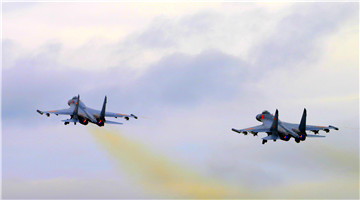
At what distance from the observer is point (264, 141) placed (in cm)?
10056

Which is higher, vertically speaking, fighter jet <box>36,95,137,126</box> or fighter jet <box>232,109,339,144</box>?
fighter jet <box>36,95,137,126</box>

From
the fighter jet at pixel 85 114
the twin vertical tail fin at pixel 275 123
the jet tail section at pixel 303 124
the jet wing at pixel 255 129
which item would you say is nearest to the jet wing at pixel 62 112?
the fighter jet at pixel 85 114

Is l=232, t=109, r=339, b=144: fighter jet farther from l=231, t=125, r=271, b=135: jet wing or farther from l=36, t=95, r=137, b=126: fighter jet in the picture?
l=36, t=95, r=137, b=126: fighter jet

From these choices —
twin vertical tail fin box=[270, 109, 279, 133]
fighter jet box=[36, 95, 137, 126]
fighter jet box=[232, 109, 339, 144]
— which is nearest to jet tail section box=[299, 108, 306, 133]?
fighter jet box=[232, 109, 339, 144]

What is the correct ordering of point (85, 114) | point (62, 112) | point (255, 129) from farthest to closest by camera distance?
1. point (62, 112)
2. point (255, 129)
3. point (85, 114)

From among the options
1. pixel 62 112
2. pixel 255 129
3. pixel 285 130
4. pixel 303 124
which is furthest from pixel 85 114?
pixel 303 124

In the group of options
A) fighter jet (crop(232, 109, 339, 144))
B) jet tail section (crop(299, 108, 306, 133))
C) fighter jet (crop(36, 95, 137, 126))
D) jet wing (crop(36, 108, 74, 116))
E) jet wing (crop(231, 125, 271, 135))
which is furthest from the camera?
jet wing (crop(36, 108, 74, 116))

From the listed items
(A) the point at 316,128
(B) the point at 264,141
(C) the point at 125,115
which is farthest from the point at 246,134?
(C) the point at 125,115

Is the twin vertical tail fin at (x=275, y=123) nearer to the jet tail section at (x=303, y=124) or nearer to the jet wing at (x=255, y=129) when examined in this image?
the jet tail section at (x=303, y=124)

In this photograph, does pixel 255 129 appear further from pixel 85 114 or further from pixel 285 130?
pixel 85 114

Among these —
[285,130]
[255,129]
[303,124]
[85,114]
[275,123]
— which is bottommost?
[285,130]

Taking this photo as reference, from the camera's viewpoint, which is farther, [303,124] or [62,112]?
[62,112]

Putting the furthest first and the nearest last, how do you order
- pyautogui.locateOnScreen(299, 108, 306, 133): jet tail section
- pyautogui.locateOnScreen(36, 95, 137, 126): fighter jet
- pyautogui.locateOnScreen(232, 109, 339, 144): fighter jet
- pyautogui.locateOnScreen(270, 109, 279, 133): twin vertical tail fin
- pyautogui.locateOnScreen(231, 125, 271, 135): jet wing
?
pyautogui.locateOnScreen(231, 125, 271, 135): jet wing → pyautogui.locateOnScreen(36, 95, 137, 126): fighter jet → pyautogui.locateOnScreen(270, 109, 279, 133): twin vertical tail fin → pyautogui.locateOnScreen(232, 109, 339, 144): fighter jet → pyautogui.locateOnScreen(299, 108, 306, 133): jet tail section

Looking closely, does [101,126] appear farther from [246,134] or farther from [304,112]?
[304,112]
